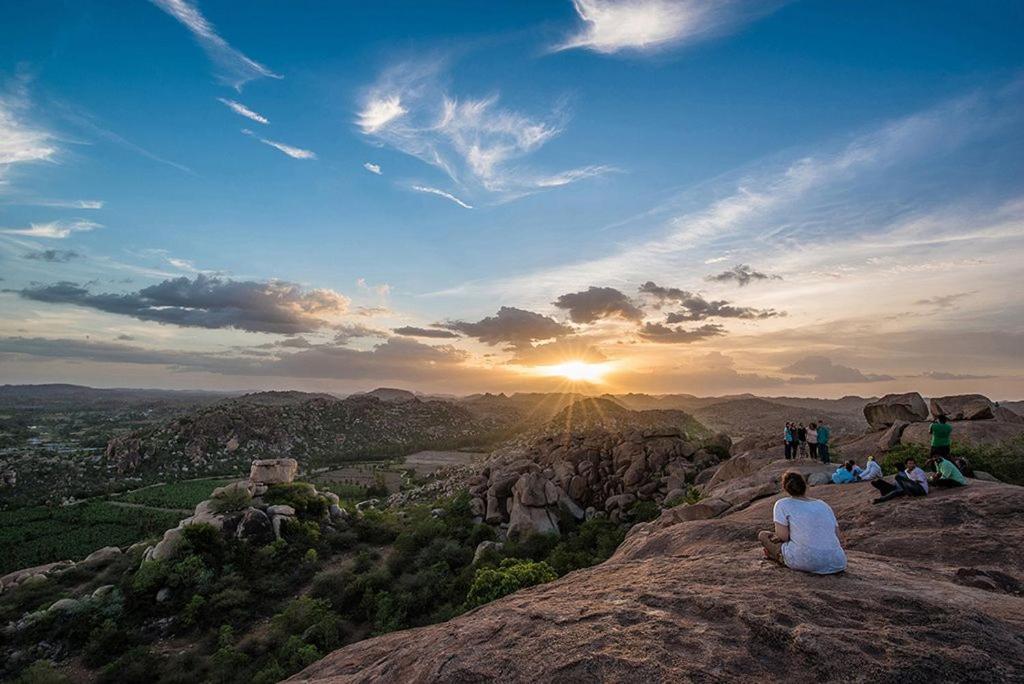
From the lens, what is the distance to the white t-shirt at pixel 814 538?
5.91m

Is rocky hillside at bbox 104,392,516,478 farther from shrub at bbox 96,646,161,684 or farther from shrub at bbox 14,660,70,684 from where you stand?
shrub at bbox 96,646,161,684

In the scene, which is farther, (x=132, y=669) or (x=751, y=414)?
(x=751, y=414)

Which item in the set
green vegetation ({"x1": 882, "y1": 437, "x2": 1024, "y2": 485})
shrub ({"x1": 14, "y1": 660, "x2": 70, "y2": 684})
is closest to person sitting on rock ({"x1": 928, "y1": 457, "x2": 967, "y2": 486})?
green vegetation ({"x1": 882, "y1": 437, "x2": 1024, "y2": 485})

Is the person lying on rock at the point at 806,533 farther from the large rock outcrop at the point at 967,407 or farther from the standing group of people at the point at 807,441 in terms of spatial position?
the large rock outcrop at the point at 967,407

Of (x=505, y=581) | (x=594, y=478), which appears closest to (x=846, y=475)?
(x=505, y=581)

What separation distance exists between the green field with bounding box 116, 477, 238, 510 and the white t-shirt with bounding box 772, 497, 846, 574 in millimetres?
66686

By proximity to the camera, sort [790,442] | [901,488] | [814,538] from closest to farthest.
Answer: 1. [814,538]
2. [901,488]
3. [790,442]

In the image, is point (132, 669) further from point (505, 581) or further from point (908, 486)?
point (908, 486)

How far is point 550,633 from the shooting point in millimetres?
5004

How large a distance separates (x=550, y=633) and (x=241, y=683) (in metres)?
20.4

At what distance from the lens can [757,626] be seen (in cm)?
472

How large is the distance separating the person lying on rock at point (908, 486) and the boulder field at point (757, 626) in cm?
188

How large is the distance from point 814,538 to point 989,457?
16.2m

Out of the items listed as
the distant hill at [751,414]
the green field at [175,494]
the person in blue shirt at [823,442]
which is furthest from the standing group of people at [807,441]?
the distant hill at [751,414]
